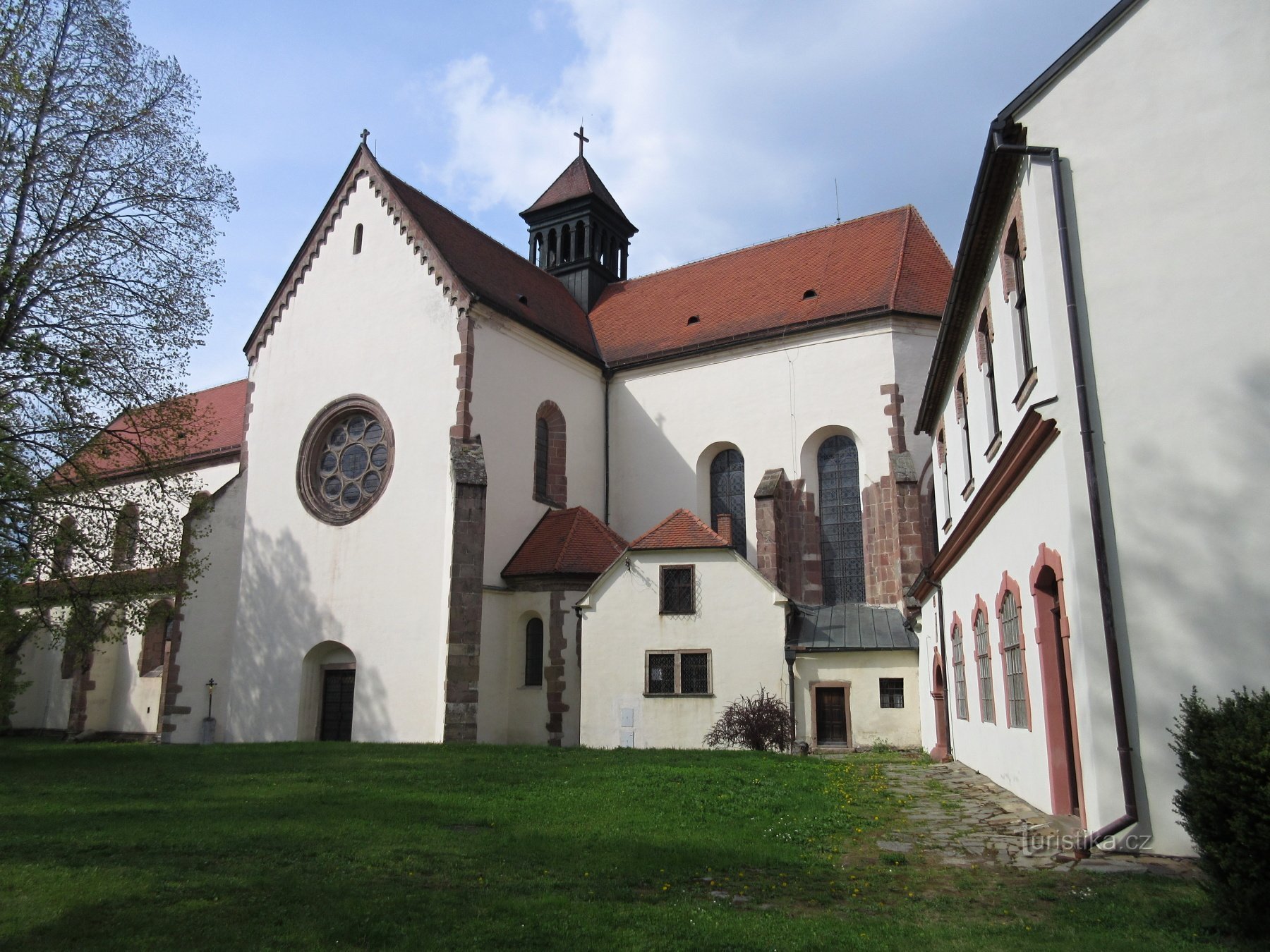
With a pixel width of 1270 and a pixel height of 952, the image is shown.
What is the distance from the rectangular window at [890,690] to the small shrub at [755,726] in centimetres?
219

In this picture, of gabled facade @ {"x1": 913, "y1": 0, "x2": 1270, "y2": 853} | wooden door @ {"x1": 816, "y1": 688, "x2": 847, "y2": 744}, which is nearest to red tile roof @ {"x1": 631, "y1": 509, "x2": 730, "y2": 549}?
wooden door @ {"x1": 816, "y1": 688, "x2": 847, "y2": 744}

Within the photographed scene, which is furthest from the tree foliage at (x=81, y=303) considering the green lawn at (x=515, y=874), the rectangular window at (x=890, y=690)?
the rectangular window at (x=890, y=690)

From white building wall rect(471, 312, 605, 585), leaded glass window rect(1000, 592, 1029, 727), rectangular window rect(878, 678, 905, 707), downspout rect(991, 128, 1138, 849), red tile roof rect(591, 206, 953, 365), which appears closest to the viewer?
downspout rect(991, 128, 1138, 849)

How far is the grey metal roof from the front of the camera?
20234mm

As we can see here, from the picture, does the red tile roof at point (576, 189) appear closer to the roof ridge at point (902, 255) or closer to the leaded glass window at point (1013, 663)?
the roof ridge at point (902, 255)

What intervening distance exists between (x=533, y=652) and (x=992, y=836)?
47.9ft

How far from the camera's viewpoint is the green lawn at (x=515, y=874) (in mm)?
5754

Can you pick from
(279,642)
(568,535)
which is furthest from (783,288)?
(279,642)

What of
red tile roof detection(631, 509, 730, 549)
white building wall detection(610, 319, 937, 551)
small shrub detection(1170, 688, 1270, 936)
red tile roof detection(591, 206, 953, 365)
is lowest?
small shrub detection(1170, 688, 1270, 936)

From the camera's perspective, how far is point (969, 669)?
14367mm

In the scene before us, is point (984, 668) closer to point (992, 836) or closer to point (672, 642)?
point (992, 836)

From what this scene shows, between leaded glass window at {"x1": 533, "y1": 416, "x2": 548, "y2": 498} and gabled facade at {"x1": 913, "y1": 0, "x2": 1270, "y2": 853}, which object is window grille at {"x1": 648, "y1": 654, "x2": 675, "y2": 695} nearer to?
leaded glass window at {"x1": 533, "y1": 416, "x2": 548, "y2": 498}

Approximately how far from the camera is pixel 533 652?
22.2 meters

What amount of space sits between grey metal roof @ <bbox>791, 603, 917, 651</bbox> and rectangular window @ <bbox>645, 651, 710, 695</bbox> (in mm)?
1995
